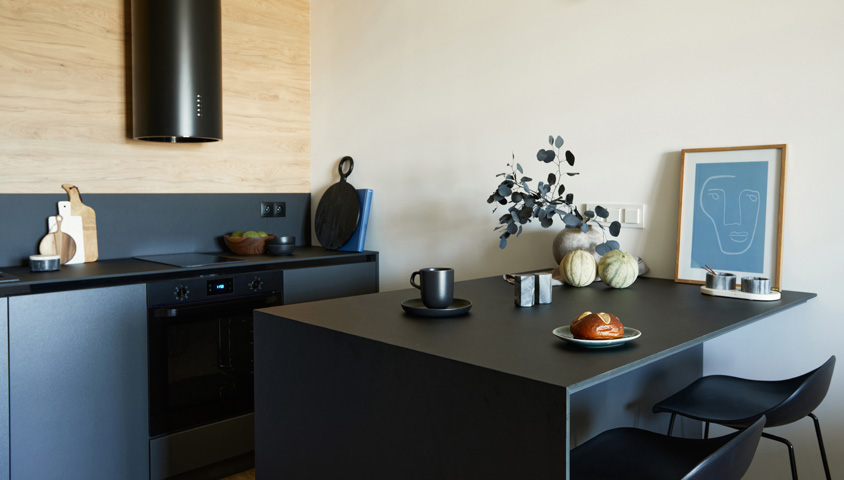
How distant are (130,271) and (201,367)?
0.49m

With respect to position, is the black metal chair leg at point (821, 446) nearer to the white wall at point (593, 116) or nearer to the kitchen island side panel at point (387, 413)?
A: the white wall at point (593, 116)

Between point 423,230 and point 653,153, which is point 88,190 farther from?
point 653,153

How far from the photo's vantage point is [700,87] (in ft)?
7.30

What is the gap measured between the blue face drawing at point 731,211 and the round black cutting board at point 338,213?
5.58 ft

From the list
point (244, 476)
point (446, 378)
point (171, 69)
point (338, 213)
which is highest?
point (171, 69)

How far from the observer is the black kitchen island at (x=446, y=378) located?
1.13 meters

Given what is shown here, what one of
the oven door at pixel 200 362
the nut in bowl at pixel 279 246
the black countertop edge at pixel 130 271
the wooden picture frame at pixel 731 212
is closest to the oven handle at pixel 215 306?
the oven door at pixel 200 362

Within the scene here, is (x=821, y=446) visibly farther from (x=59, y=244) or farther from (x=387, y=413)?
(x=59, y=244)

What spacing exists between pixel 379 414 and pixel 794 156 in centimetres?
153

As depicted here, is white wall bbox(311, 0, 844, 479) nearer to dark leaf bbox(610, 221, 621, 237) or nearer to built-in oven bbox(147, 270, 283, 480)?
dark leaf bbox(610, 221, 621, 237)

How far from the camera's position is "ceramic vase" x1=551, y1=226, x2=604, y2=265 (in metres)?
2.29

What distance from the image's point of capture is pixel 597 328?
1308 mm

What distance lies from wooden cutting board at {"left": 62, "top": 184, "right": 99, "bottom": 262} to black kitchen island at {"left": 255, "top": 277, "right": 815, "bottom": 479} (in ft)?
4.81

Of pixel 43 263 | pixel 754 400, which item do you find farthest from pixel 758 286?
pixel 43 263
